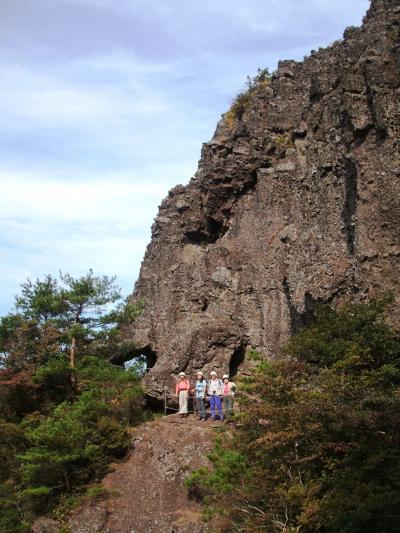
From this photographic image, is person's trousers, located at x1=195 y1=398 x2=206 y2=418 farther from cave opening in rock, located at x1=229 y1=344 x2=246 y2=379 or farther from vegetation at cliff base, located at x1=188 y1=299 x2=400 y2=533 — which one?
cave opening in rock, located at x1=229 y1=344 x2=246 y2=379

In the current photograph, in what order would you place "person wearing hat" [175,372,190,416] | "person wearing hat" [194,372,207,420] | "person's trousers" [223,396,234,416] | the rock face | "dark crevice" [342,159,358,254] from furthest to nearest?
1. "person wearing hat" [175,372,190,416]
2. "person wearing hat" [194,372,207,420]
3. "person's trousers" [223,396,234,416]
4. "dark crevice" [342,159,358,254]
5. the rock face

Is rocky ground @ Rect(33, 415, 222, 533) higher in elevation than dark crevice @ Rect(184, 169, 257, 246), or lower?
lower

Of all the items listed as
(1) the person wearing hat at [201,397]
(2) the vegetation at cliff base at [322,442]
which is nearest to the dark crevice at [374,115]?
(2) the vegetation at cliff base at [322,442]

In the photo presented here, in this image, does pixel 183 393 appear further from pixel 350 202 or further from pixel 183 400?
pixel 350 202

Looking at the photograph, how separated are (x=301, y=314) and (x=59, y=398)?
29.2 ft

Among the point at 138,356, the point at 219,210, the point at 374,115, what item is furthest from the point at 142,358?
the point at 374,115

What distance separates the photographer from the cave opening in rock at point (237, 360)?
24.2m

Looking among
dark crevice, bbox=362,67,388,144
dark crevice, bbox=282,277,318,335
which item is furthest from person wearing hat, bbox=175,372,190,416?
dark crevice, bbox=362,67,388,144

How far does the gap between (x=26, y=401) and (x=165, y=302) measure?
6664 mm

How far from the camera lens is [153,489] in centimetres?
1906

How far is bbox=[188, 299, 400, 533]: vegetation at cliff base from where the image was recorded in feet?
41.1

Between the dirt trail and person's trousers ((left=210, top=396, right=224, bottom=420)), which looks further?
person's trousers ((left=210, top=396, right=224, bottom=420))

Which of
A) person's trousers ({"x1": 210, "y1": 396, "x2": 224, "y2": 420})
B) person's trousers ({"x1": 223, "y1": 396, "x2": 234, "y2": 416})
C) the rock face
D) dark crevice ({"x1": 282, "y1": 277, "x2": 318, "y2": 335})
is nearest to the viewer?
the rock face

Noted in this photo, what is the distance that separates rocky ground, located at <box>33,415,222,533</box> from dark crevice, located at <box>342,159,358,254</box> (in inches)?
261
